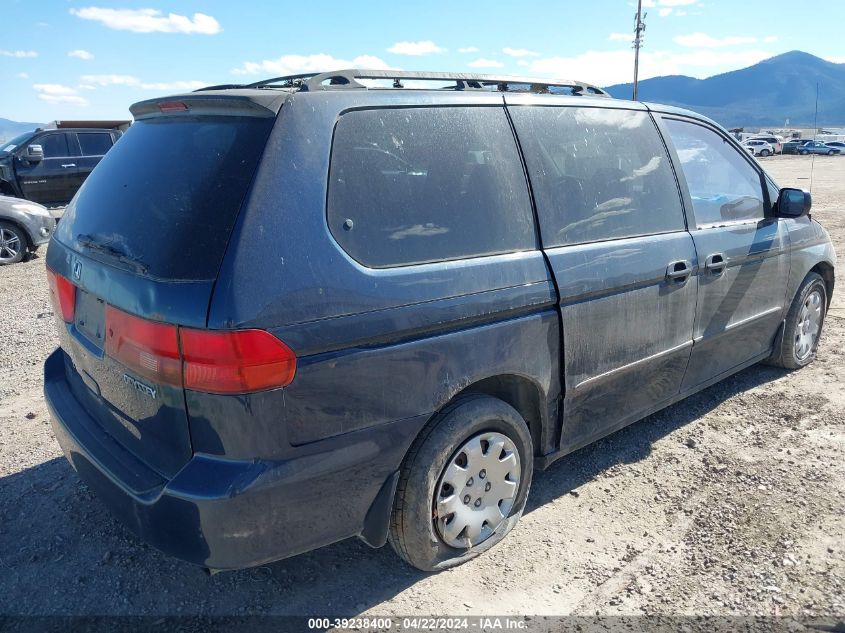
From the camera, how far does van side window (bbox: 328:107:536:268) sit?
7.49 ft

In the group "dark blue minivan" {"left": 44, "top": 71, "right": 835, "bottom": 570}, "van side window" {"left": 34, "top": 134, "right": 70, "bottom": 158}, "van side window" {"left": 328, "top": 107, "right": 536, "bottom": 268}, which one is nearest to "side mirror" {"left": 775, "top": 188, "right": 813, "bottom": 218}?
"dark blue minivan" {"left": 44, "top": 71, "right": 835, "bottom": 570}

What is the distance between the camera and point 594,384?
10.2ft

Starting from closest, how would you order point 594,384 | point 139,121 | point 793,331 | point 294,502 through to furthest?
1. point 294,502
2. point 139,121
3. point 594,384
4. point 793,331

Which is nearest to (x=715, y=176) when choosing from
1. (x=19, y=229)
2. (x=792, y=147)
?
(x=19, y=229)

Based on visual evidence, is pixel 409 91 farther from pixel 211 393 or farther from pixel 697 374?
pixel 697 374

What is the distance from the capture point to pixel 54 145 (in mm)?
13656

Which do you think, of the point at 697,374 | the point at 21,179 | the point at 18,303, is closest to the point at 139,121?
the point at 697,374

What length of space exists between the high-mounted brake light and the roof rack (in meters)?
0.25

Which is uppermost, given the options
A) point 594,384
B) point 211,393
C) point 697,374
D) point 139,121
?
point 139,121

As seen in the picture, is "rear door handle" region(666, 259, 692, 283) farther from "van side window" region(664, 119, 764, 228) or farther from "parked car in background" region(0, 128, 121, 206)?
"parked car in background" region(0, 128, 121, 206)

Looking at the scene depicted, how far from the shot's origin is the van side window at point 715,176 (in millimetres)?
3729

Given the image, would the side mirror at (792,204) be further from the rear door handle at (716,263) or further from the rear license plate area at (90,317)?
the rear license plate area at (90,317)

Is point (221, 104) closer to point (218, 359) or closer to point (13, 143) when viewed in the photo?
point (218, 359)

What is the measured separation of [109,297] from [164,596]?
1.21 metres
